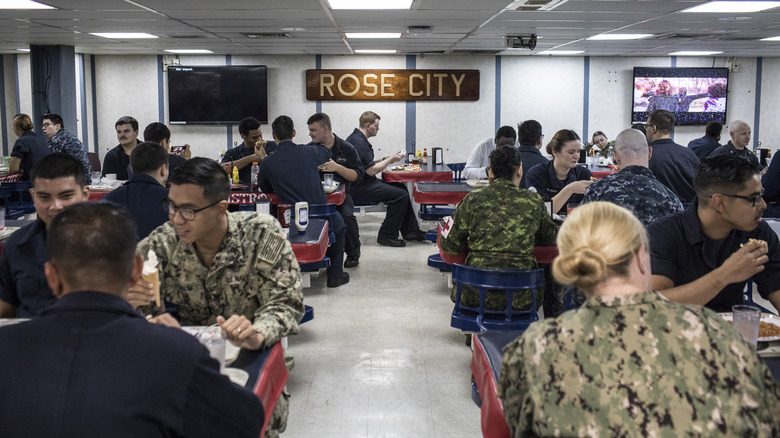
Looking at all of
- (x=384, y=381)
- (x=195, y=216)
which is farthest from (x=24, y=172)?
(x=195, y=216)

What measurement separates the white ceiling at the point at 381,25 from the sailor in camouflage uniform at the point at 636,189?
2.45m

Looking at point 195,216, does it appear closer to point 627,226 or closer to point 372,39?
point 627,226

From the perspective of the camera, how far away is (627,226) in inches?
65.0

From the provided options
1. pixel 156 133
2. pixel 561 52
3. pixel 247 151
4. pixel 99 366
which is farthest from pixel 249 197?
pixel 561 52

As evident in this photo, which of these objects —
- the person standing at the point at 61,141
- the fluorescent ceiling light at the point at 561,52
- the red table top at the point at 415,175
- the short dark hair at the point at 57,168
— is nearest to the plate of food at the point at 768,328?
the short dark hair at the point at 57,168

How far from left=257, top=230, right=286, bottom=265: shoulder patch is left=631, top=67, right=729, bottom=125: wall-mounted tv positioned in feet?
34.3

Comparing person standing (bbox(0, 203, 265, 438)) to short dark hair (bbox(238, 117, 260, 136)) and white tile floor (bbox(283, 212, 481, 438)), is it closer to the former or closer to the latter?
white tile floor (bbox(283, 212, 481, 438))

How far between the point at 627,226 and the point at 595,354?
31 cm

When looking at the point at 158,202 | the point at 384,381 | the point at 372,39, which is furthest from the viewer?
the point at 372,39

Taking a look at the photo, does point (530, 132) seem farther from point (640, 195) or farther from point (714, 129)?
point (714, 129)

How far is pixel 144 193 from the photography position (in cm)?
367

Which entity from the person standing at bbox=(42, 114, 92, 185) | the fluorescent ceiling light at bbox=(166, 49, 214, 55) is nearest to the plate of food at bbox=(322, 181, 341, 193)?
the person standing at bbox=(42, 114, 92, 185)

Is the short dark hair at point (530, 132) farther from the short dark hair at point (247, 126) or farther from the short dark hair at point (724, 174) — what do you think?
the short dark hair at point (724, 174)

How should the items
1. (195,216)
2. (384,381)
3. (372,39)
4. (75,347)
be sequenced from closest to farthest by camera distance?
(75,347) → (195,216) → (384,381) → (372,39)
